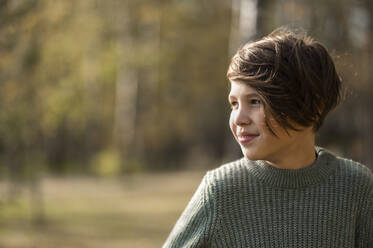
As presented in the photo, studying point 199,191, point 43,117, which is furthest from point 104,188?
point 199,191

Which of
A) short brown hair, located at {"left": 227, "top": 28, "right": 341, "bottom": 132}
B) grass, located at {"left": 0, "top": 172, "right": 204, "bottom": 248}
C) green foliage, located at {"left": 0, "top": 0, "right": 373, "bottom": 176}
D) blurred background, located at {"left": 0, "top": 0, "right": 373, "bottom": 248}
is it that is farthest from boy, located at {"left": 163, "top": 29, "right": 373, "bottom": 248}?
green foliage, located at {"left": 0, "top": 0, "right": 373, "bottom": 176}

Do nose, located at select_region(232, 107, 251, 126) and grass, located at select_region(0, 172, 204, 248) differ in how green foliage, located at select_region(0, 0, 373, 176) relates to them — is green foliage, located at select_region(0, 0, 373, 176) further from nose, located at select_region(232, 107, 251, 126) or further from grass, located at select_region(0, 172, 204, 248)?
nose, located at select_region(232, 107, 251, 126)

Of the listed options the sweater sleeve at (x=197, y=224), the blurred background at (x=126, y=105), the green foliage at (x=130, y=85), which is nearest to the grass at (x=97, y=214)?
the blurred background at (x=126, y=105)

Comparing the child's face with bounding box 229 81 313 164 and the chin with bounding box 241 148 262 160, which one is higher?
the child's face with bounding box 229 81 313 164

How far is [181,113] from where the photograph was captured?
26.5 metres

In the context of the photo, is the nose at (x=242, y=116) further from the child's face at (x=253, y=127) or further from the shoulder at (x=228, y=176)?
the shoulder at (x=228, y=176)

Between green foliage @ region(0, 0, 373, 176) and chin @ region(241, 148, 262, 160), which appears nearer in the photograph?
chin @ region(241, 148, 262, 160)

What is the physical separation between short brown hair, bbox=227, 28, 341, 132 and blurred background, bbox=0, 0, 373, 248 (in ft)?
0.95

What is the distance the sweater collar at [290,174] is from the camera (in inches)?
69.2

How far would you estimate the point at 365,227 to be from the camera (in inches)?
70.2

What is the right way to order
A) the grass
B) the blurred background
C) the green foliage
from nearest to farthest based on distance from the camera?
the blurred background, the green foliage, the grass

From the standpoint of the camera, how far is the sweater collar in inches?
69.2

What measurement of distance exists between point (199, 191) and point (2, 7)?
382cm

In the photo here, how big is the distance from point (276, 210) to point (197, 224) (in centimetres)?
25
